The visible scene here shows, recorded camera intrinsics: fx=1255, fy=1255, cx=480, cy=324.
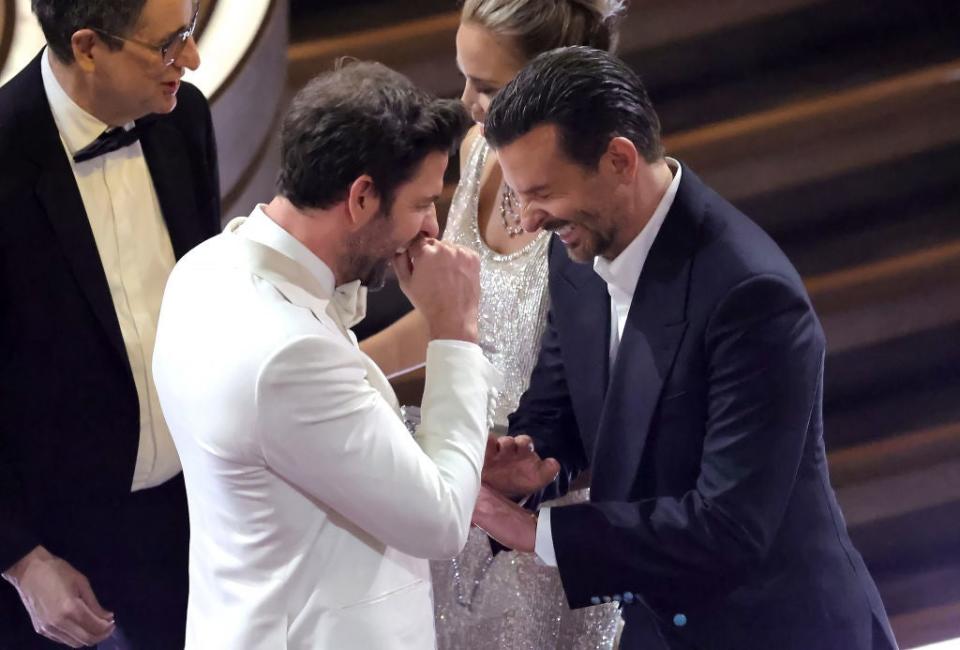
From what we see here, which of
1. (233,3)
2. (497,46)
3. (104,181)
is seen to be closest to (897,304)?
(497,46)

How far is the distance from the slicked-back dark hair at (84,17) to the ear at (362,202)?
2.20 ft

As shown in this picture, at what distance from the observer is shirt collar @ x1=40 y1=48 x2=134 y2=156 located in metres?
1.99

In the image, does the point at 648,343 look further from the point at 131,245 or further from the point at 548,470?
the point at 131,245

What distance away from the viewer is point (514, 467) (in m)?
1.91

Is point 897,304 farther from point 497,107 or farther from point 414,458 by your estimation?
point 414,458

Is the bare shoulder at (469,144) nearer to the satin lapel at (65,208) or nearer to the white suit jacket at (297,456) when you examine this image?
the satin lapel at (65,208)

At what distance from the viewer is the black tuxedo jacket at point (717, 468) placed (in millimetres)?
1581

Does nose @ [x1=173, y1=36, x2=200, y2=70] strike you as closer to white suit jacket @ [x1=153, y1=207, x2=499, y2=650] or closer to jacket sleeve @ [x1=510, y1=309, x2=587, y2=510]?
white suit jacket @ [x1=153, y1=207, x2=499, y2=650]

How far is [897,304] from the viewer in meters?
3.70

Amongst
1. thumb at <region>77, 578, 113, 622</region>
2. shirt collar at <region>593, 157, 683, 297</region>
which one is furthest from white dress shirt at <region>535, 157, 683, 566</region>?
thumb at <region>77, 578, 113, 622</region>

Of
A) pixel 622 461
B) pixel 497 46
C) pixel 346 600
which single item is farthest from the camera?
pixel 497 46

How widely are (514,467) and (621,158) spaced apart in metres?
0.51

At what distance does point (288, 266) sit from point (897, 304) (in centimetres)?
266

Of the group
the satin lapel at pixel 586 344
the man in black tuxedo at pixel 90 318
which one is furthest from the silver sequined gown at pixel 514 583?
the man in black tuxedo at pixel 90 318
